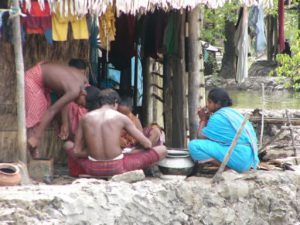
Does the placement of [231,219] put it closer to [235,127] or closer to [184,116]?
[235,127]

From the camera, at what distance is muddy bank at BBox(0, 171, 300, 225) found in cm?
642

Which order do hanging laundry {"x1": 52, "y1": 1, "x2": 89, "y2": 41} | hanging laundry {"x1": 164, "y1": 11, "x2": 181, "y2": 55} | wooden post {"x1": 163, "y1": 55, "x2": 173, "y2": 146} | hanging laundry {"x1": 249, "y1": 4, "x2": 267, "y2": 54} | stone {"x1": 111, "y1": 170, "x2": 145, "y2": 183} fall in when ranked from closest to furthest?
stone {"x1": 111, "y1": 170, "x2": 145, "y2": 183}
hanging laundry {"x1": 52, "y1": 1, "x2": 89, "y2": 41}
hanging laundry {"x1": 249, "y1": 4, "x2": 267, "y2": 54}
hanging laundry {"x1": 164, "y1": 11, "x2": 181, "y2": 55}
wooden post {"x1": 163, "y1": 55, "x2": 173, "y2": 146}

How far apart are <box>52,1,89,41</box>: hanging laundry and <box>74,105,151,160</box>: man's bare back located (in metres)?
0.98

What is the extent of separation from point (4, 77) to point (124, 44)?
3.10 metres

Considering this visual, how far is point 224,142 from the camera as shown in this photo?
25.6 ft

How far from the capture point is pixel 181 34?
9781 millimetres

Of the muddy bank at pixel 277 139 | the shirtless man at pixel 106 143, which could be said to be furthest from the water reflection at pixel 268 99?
the shirtless man at pixel 106 143

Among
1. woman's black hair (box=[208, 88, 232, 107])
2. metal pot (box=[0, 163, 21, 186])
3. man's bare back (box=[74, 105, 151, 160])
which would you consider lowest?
metal pot (box=[0, 163, 21, 186])

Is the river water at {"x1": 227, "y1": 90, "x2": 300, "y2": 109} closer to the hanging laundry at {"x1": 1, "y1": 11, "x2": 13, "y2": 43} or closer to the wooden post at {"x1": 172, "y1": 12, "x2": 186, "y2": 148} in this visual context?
the wooden post at {"x1": 172, "y1": 12, "x2": 186, "y2": 148}

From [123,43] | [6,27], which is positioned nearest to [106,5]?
[6,27]

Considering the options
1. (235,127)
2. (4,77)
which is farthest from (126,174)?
(4,77)

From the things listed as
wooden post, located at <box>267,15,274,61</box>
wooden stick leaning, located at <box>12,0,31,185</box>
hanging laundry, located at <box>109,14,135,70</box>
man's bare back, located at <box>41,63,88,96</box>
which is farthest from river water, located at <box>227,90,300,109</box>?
wooden stick leaning, located at <box>12,0,31,185</box>

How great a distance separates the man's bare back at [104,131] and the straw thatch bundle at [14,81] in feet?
4.12

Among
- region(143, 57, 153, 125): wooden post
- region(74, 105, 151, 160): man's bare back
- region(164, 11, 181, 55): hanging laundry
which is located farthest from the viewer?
region(143, 57, 153, 125): wooden post
